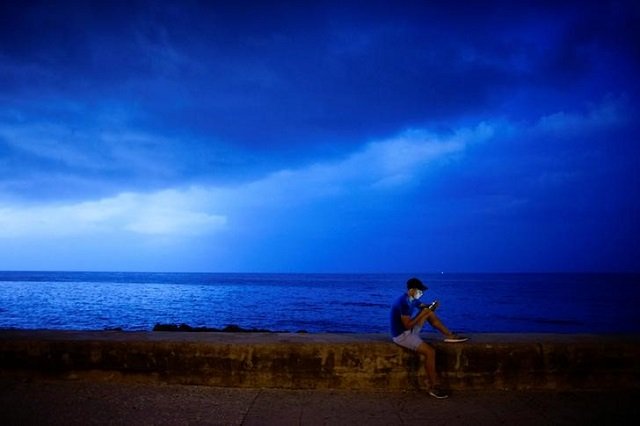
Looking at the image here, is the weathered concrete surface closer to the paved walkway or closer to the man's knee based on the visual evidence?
the paved walkway

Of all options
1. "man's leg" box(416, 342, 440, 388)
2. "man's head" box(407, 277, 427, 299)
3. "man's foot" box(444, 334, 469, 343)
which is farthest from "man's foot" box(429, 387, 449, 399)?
"man's head" box(407, 277, 427, 299)

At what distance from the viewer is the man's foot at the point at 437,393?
4598 mm

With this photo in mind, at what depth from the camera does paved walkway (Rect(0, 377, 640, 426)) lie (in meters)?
3.90

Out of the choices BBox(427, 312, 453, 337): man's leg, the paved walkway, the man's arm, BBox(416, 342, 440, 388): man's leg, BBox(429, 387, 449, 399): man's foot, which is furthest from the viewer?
BBox(427, 312, 453, 337): man's leg

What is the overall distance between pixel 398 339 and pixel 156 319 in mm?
27625

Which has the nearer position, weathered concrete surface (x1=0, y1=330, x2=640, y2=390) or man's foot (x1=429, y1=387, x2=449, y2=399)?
man's foot (x1=429, y1=387, x2=449, y2=399)

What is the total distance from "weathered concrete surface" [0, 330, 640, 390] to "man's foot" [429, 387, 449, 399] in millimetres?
286

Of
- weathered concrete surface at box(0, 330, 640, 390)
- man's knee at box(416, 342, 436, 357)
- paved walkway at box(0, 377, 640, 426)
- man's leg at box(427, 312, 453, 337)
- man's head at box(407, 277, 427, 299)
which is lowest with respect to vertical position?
paved walkway at box(0, 377, 640, 426)

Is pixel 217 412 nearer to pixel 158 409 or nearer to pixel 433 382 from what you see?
pixel 158 409

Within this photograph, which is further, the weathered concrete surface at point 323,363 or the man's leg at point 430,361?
the weathered concrete surface at point 323,363

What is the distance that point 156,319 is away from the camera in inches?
1117

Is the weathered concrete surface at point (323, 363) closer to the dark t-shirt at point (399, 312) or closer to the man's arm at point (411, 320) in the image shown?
the dark t-shirt at point (399, 312)

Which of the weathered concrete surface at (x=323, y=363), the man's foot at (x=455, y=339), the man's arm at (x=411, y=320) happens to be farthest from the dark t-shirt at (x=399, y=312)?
the man's foot at (x=455, y=339)

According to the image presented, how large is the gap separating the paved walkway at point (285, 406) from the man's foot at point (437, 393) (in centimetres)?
7
